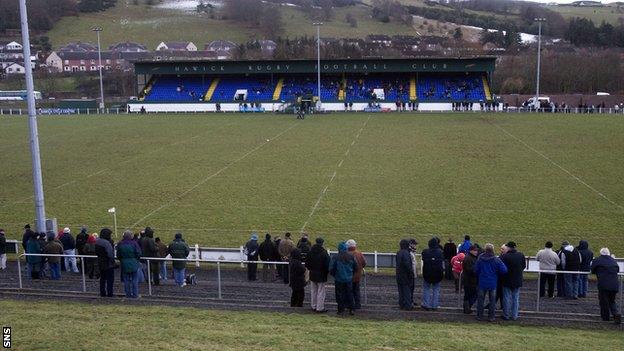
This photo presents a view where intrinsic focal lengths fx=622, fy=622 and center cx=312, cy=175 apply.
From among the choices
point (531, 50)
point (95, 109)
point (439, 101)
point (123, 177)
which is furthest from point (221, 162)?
point (531, 50)

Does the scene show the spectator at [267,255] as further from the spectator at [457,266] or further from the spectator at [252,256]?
the spectator at [457,266]

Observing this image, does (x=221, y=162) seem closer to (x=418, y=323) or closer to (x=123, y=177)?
(x=123, y=177)

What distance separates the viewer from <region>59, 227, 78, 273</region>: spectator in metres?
14.0

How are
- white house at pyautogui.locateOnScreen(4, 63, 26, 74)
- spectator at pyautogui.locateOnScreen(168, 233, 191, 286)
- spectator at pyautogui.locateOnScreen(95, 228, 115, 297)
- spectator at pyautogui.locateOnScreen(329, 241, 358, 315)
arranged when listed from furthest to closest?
white house at pyautogui.locateOnScreen(4, 63, 26, 74)
spectator at pyautogui.locateOnScreen(168, 233, 191, 286)
spectator at pyautogui.locateOnScreen(95, 228, 115, 297)
spectator at pyautogui.locateOnScreen(329, 241, 358, 315)

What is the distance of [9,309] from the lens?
10094mm

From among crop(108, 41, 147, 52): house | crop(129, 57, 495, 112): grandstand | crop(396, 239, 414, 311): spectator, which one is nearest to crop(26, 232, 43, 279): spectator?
crop(396, 239, 414, 311): spectator

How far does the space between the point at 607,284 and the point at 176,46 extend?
147 meters

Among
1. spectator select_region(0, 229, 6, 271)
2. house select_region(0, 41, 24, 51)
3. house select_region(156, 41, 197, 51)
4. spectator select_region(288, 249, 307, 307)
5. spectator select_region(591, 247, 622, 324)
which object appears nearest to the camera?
spectator select_region(591, 247, 622, 324)

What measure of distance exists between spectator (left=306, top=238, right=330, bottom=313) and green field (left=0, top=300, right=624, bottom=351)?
16.9 inches

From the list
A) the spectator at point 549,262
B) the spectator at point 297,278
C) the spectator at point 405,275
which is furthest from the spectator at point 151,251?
the spectator at point 549,262

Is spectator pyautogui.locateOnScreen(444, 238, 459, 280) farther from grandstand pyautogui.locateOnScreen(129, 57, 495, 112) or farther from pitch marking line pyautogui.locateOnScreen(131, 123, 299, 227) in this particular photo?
grandstand pyautogui.locateOnScreen(129, 57, 495, 112)

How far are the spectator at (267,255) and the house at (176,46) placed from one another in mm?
139416

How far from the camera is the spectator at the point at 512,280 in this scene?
34.2ft

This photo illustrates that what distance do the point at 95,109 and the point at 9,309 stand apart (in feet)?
207
